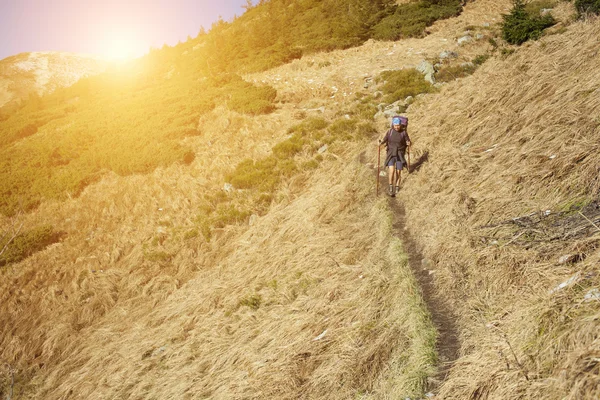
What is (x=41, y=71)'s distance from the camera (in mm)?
51469

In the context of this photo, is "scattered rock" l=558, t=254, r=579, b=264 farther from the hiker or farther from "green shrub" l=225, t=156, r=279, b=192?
"green shrub" l=225, t=156, r=279, b=192

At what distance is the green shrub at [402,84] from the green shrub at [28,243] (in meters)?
16.2

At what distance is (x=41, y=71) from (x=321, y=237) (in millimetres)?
61528

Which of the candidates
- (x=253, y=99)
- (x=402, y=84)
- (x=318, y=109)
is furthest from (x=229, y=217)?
(x=402, y=84)

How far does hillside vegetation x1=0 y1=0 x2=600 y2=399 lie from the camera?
404 cm

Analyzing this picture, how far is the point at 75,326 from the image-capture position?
10453mm

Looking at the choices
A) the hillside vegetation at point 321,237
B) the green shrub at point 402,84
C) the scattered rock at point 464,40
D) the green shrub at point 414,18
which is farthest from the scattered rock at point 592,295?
the green shrub at point 414,18

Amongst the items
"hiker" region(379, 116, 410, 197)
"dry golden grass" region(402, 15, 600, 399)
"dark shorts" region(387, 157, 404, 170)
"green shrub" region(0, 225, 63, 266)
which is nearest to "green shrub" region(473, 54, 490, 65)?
"dry golden grass" region(402, 15, 600, 399)

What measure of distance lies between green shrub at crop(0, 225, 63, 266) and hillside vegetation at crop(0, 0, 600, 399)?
0.28 ft

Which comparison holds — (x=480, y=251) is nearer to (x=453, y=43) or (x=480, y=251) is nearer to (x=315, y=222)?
(x=315, y=222)

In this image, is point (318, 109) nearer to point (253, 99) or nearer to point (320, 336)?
point (253, 99)

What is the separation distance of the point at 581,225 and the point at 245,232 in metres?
9.92

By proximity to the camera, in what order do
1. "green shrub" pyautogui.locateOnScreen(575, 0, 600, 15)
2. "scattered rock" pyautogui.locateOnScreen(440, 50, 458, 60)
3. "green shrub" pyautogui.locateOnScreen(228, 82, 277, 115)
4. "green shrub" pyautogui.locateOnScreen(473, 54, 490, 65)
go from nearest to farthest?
1. "green shrub" pyautogui.locateOnScreen(575, 0, 600, 15)
2. "green shrub" pyautogui.locateOnScreen(473, 54, 490, 65)
3. "scattered rock" pyautogui.locateOnScreen(440, 50, 458, 60)
4. "green shrub" pyautogui.locateOnScreen(228, 82, 277, 115)

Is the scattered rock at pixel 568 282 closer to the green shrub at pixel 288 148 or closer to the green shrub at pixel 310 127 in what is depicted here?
the green shrub at pixel 288 148
